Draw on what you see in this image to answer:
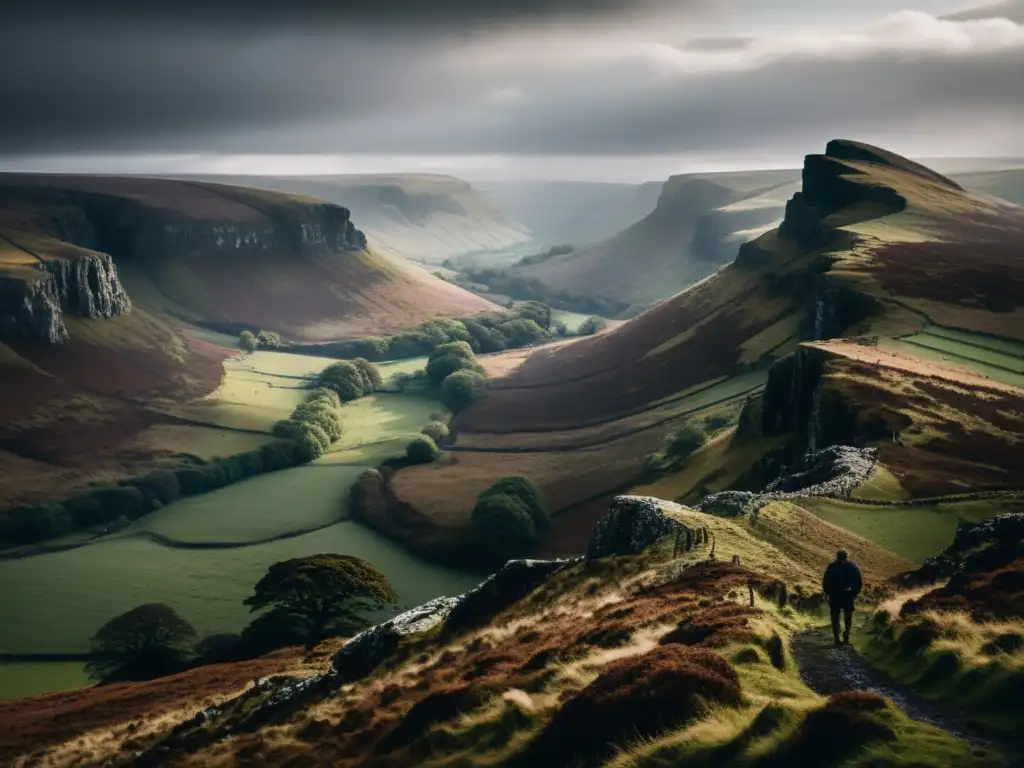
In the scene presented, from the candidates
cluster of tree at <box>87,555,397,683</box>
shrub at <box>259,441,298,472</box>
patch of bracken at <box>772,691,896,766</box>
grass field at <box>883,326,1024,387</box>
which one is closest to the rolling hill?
grass field at <box>883,326,1024,387</box>

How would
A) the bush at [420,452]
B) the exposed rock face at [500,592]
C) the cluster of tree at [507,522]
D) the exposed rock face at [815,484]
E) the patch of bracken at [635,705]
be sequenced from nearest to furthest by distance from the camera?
the patch of bracken at [635,705], the exposed rock face at [500,592], the exposed rock face at [815,484], the cluster of tree at [507,522], the bush at [420,452]

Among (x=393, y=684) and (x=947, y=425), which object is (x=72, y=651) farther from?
(x=947, y=425)

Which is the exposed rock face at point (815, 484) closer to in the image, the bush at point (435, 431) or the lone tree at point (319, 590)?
the lone tree at point (319, 590)

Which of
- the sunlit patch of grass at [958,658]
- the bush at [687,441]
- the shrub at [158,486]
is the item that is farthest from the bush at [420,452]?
the sunlit patch of grass at [958,658]

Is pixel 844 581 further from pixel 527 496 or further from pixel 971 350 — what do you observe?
pixel 527 496

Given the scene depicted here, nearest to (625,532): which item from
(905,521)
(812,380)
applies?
(905,521)

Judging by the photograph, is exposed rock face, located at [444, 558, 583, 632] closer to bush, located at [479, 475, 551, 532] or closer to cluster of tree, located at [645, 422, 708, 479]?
bush, located at [479, 475, 551, 532]

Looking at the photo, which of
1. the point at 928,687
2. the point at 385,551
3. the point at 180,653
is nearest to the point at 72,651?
the point at 180,653
